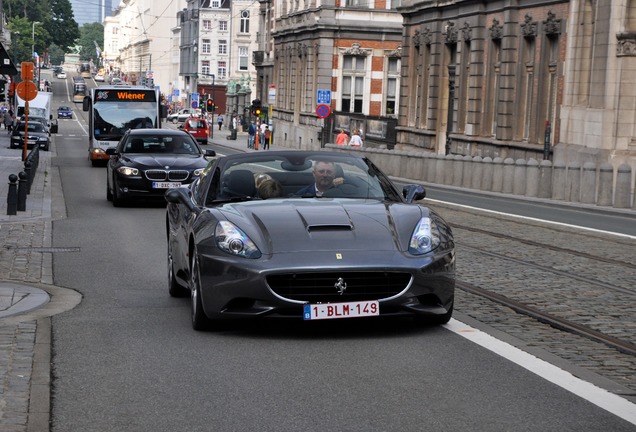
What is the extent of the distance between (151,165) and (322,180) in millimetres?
13332

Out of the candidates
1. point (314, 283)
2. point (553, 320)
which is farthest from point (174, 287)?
point (553, 320)

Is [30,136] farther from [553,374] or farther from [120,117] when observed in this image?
[553,374]

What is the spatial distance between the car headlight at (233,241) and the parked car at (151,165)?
538 inches

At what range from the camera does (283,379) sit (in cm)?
712

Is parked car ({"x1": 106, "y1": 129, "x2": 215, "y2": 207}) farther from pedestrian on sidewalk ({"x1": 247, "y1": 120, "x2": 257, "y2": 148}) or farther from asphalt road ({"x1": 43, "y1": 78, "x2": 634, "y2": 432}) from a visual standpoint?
pedestrian on sidewalk ({"x1": 247, "y1": 120, "x2": 257, "y2": 148})

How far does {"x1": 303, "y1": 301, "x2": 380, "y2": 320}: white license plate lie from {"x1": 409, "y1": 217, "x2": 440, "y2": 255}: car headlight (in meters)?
0.52

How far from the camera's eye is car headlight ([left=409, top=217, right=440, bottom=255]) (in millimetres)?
8602

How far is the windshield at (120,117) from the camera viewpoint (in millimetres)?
41406

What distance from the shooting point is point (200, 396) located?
6.68m

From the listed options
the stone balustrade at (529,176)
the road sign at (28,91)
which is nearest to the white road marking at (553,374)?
the stone balustrade at (529,176)

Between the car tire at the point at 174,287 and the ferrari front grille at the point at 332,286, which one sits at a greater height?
the ferrari front grille at the point at 332,286

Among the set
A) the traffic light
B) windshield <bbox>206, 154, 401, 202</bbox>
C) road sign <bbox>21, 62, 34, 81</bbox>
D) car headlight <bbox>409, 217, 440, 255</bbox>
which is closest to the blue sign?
the traffic light

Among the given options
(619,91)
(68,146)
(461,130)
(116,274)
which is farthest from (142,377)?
(68,146)

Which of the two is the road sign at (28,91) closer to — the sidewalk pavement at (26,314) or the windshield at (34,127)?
the sidewalk pavement at (26,314)
